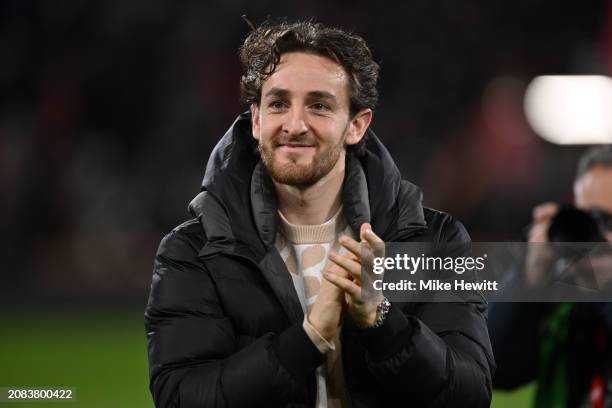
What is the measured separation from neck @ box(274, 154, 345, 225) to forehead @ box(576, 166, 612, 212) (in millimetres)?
1077

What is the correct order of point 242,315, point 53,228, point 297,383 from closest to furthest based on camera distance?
point 297,383 < point 242,315 < point 53,228

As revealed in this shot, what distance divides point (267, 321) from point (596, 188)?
1.43 m

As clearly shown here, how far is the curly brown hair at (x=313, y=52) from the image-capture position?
2.16 metres

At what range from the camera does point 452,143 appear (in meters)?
11.1

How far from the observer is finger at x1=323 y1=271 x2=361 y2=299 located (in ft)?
6.03

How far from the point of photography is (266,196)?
214 cm

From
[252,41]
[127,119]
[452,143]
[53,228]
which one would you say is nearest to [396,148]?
[452,143]

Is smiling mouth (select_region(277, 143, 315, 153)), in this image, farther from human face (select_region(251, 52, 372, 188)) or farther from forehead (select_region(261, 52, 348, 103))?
forehead (select_region(261, 52, 348, 103))

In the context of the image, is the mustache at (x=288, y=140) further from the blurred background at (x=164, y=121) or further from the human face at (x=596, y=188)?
the blurred background at (x=164, y=121)

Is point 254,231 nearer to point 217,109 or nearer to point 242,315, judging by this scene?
point 242,315

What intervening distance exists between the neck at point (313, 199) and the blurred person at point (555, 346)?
74cm

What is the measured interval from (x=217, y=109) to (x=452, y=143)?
2704mm

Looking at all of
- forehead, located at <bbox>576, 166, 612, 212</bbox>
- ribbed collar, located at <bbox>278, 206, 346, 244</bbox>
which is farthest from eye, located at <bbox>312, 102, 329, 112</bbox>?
forehead, located at <bbox>576, 166, 612, 212</bbox>

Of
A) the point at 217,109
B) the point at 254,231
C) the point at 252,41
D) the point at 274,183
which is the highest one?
the point at 217,109
